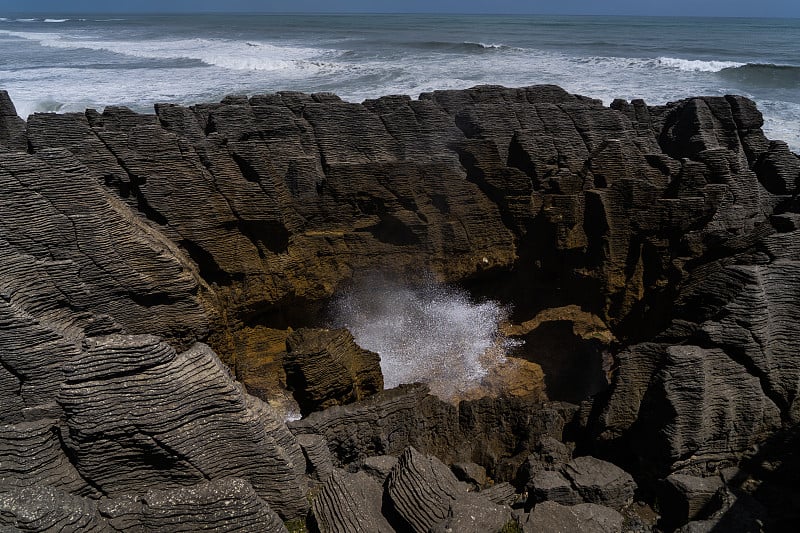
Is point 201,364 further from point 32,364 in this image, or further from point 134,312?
point 134,312

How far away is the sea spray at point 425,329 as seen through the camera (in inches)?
444

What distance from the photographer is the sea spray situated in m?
11.3

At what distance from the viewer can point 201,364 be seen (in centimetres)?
564

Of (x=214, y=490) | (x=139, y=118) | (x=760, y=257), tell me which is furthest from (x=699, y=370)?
(x=139, y=118)

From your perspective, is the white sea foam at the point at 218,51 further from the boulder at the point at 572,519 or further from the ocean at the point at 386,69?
the boulder at the point at 572,519

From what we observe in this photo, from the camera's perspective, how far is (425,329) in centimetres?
1189

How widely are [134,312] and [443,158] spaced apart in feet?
20.1

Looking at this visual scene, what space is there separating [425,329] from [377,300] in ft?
4.10

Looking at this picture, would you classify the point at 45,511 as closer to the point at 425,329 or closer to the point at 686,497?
the point at 686,497

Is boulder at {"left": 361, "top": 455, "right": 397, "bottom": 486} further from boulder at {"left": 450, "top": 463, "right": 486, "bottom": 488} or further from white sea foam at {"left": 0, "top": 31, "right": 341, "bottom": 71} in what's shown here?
white sea foam at {"left": 0, "top": 31, "right": 341, "bottom": 71}

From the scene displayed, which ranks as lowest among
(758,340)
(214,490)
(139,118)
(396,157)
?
(214,490)

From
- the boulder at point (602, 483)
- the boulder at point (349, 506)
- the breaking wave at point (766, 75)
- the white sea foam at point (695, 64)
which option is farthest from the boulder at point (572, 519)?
the white sea foam at point (695, 64)

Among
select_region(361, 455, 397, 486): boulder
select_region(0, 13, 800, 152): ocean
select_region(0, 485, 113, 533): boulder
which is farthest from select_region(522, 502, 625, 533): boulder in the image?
select_region(0, 13, 800, 152): ocean

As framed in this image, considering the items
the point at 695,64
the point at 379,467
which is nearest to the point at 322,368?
the point at 379,467
